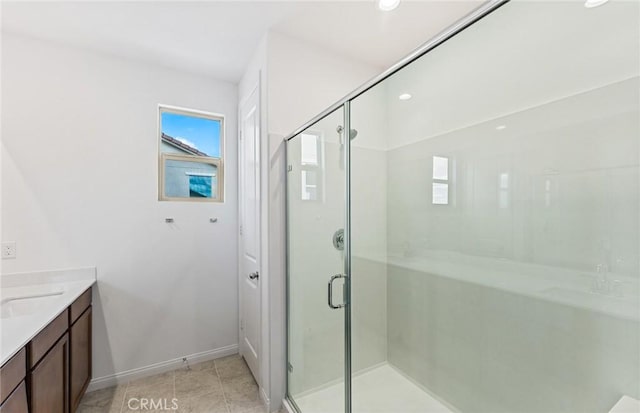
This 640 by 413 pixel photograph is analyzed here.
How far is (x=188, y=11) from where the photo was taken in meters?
1.75

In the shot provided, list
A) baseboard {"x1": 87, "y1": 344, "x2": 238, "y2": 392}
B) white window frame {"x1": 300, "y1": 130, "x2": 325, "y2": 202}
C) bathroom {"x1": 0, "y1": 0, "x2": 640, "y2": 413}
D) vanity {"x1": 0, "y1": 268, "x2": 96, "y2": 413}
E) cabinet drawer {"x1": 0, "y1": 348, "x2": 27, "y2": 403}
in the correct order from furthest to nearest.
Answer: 1. baseboard {"x1": 87, "y1": 344, "x2": 238, "y2": 392}
2. white window frame {"x1": 300, "y1": 130, "x2": 325, "y2": 202}
3. bathroom {"x1": 0, "y1": 0, "x2": 640, "y2": 413}
4. vanity {"x1": 0, "y1": 268, "x2": 96, "y2": 413}
5. cabinet drawer {"x1": 0, "y1": 348, "x2": 27, "y2": 403}

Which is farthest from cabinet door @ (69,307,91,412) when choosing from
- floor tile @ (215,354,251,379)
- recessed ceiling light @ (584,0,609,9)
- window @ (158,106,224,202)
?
recessed ceiling light @ (584,0,609,9)

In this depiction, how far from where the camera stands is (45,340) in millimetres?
1347

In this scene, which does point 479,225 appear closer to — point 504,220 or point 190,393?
point 504,220

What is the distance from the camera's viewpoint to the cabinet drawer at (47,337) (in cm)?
122

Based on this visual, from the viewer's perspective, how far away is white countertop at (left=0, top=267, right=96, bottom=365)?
3.67 feet

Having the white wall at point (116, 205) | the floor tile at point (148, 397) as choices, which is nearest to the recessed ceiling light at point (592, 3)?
the white wall at point (116, 205)

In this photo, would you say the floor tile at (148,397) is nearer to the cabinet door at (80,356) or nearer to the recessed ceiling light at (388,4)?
the cabinet door at (80,356)

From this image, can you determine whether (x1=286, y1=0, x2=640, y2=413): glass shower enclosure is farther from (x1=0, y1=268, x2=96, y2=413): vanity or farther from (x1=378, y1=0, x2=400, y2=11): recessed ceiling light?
(x1=0, y1=268, x2=96, y2=413): vanity

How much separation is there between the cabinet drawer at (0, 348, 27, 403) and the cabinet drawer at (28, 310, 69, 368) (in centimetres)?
6

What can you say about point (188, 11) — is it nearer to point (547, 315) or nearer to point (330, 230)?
point (330, 230)

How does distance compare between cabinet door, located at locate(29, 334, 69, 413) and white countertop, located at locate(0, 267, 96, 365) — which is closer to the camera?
white countertop, located at locate(0, 267, 96, 365)

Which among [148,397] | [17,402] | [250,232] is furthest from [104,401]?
[250,232]

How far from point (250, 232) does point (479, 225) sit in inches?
66.8
